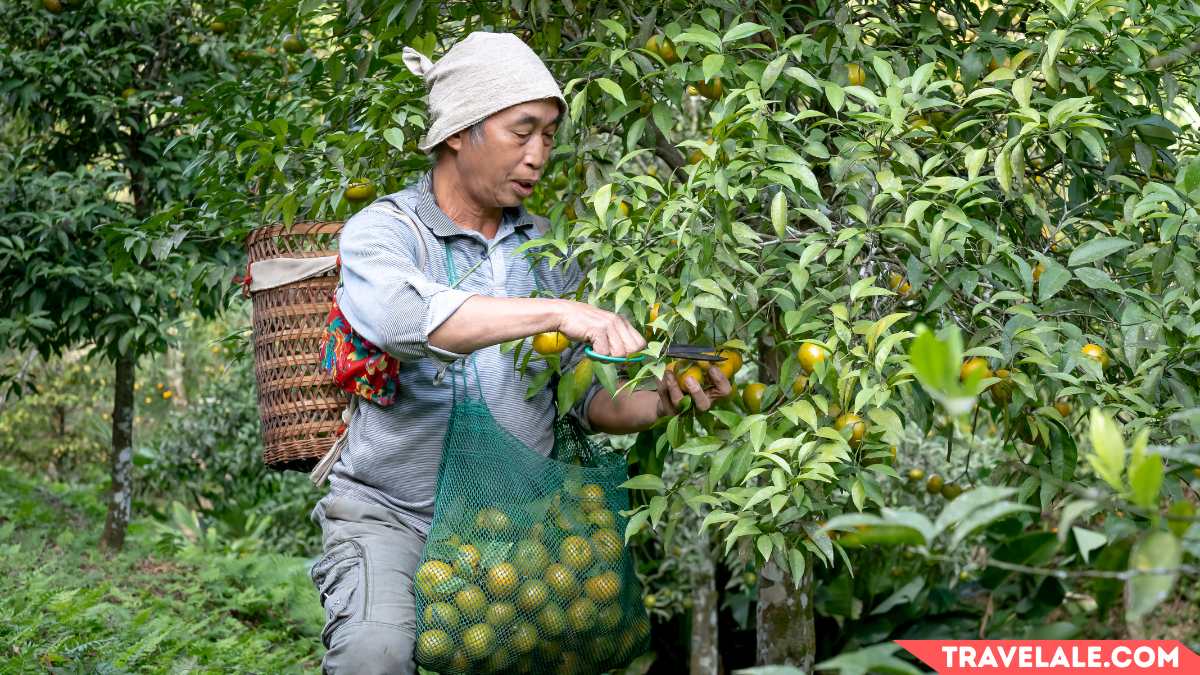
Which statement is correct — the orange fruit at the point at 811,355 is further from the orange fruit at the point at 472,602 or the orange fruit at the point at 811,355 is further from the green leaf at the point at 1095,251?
the orange fruit at the point at 472,602

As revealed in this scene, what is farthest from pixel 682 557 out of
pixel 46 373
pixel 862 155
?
pixel 46 373

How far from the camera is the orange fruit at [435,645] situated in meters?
2.40

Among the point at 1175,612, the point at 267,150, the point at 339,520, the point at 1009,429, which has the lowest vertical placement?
the point at 1175,612

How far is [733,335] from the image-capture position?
8.43 feet

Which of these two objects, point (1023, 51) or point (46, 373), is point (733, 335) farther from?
point (46, 373)

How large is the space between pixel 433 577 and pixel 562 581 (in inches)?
9.1

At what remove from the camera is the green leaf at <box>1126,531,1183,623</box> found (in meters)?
0.92

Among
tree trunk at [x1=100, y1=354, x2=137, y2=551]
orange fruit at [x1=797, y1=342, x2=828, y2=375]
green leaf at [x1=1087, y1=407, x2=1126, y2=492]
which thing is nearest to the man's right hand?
orange fruit at [x1=797, y1=342, x2=828, y2=375]

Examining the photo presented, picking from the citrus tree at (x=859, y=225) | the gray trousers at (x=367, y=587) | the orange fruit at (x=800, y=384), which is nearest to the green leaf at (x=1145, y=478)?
the citrus tree at (x=859, y=225)

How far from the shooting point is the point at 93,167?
5.84 meters

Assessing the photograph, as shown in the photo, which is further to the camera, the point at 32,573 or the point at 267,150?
the point at 32,573

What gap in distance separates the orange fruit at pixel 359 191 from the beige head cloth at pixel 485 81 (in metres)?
0.38

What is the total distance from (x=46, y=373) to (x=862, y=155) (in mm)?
8068

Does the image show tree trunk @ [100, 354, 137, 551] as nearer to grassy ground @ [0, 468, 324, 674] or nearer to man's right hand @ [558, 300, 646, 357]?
grassy ground @ [0, 468, 324, 674]
